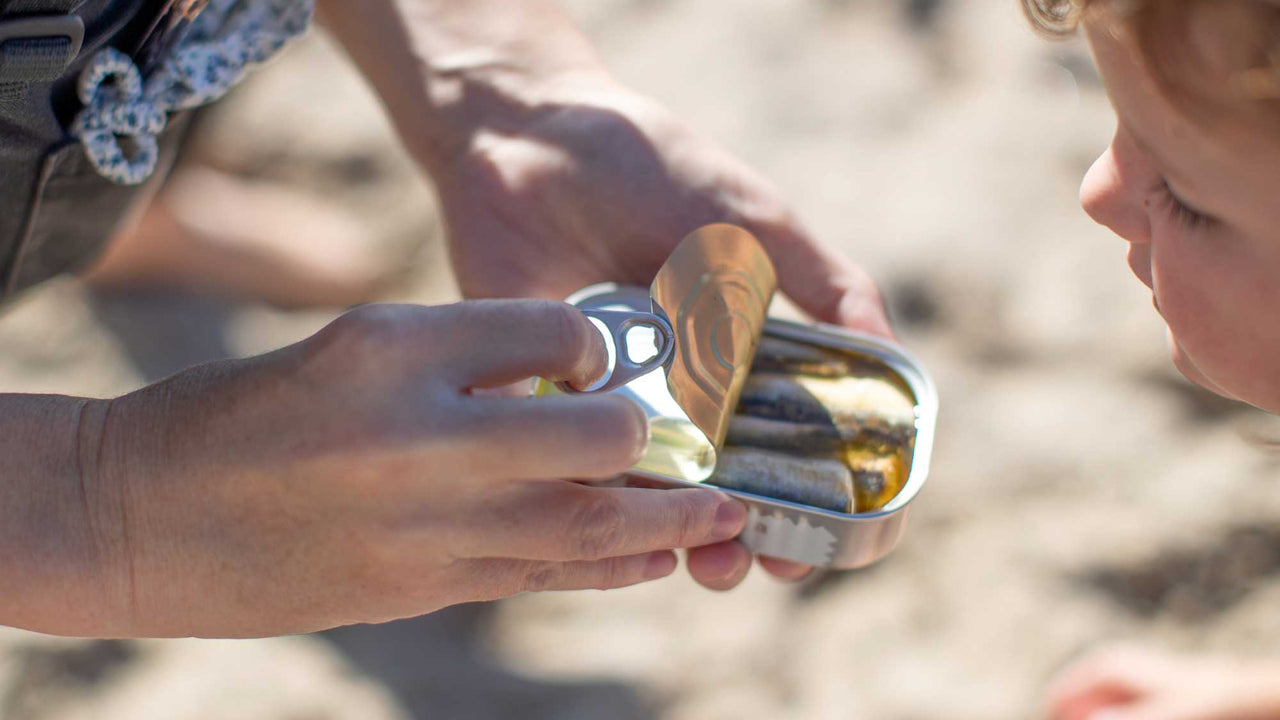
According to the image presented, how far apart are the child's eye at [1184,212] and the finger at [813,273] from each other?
1.20 feet

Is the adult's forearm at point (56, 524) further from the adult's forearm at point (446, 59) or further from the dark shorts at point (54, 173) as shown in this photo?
the adult's forearm at point (446, 59)

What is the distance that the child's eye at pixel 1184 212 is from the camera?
848 mm

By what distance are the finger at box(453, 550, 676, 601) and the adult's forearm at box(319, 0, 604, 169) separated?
2.03 feet

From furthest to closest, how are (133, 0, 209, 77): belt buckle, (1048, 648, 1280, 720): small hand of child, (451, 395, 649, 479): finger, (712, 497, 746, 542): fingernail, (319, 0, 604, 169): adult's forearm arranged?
(319, 0, 604, 169): adult's forearm, (1048, 648, 1280, 720): small hand of child, (133, 0, 209, 77): belt buckle, (712, 497, 746, 542): fingernail, (451, 395, 649, 479): finger

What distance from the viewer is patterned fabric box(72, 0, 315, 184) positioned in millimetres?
969

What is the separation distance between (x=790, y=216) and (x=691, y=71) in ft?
2.98

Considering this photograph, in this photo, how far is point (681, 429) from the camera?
3.13 ft

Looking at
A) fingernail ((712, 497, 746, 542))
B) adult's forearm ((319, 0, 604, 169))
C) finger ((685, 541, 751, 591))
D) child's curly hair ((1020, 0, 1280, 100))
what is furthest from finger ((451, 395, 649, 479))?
adult's forearm ((319, 0, 604, 169))

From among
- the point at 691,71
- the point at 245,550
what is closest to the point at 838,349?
the point at 245,550

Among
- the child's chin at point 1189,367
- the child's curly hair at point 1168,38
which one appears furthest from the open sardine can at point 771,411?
the child's curly hair at point 1168,38

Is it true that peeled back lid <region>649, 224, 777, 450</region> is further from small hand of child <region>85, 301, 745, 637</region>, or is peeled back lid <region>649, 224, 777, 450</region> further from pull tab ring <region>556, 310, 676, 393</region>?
small hand of child <region>85, 301, 745, 637</region>

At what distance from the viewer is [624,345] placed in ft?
2.61

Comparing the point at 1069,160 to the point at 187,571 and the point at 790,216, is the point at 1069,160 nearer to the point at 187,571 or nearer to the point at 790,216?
the point at 790,216

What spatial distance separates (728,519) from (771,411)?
0.19 metres
